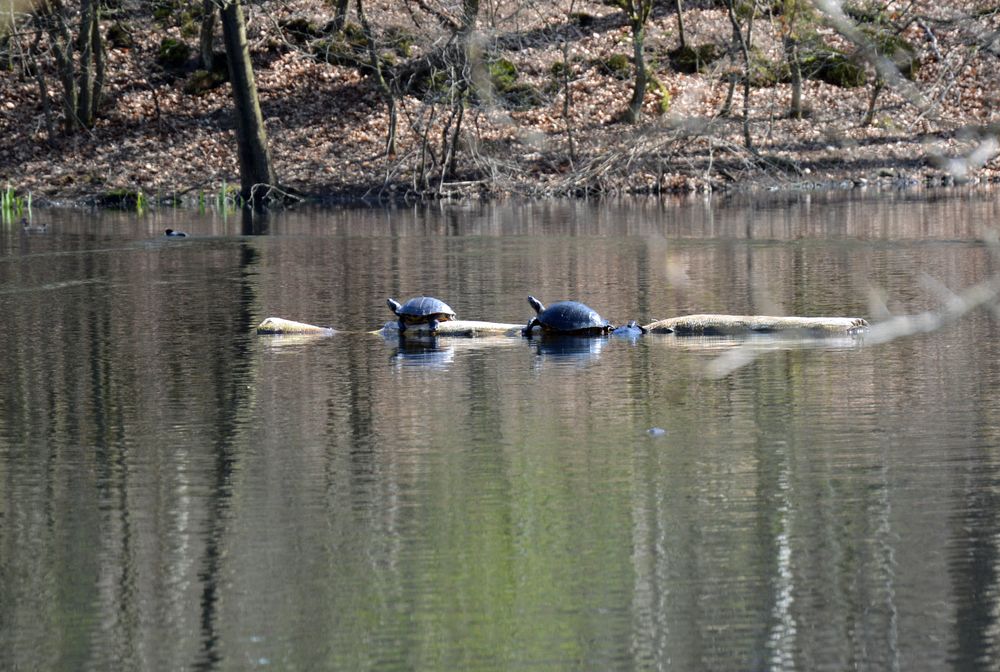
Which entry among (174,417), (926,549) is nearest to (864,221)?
(174,417)

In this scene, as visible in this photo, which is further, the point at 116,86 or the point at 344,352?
the point at 116,86

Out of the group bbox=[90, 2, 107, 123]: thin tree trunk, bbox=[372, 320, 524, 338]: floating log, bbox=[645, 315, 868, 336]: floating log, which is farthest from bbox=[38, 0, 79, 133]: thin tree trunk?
bbox=[645, 315, 868, 336]: floating log

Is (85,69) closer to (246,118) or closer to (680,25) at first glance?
(246,118)

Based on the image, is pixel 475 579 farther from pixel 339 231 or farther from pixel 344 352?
pixel 339 231

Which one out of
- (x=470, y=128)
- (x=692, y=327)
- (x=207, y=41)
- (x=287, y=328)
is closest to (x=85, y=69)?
(x=207, y=41)

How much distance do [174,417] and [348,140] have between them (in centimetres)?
3172

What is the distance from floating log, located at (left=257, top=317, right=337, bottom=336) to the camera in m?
16.2

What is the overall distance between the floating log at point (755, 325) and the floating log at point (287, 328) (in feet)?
11.1

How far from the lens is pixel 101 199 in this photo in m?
40.5

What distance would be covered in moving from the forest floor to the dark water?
21.3 m

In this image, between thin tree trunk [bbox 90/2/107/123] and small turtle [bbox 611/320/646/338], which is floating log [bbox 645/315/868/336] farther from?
thin tree trunk [bbox 90/2/107/123]

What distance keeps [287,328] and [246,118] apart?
22.0m

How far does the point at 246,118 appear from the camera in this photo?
3728 centimetres

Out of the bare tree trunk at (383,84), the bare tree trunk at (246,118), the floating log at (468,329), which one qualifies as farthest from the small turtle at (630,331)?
the bare tree trunk at (383,84)
